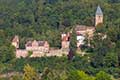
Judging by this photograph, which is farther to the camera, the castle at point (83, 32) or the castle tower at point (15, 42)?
the castle tower at point (15, 42)

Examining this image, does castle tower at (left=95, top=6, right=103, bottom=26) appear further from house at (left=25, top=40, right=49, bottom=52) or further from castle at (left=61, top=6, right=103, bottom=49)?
house at (left=25, top=40, right=49, bottom=52)

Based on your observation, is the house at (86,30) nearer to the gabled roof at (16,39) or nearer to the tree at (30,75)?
the gabled roof at (16,39)

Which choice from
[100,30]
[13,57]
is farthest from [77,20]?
[13,57]

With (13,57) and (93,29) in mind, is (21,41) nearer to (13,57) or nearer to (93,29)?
(13,57)

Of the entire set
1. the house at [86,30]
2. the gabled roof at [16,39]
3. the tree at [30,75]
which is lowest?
the tree at [30,75]

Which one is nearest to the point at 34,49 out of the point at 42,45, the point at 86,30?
the point at 42,45

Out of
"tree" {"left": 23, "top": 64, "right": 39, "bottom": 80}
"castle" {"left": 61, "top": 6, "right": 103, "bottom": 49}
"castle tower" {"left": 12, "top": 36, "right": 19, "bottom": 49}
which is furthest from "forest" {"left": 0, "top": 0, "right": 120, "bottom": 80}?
"castle" {"left": 61, "top": 6, "right": 103, "bottom": 49}

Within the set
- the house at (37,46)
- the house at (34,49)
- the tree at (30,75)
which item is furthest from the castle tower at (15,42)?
the tree at (30,75)

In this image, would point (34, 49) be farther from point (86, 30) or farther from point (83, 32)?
point (86, 30)
